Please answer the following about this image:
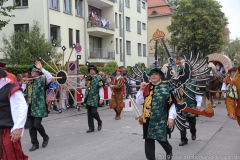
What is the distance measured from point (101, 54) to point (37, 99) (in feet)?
76.1

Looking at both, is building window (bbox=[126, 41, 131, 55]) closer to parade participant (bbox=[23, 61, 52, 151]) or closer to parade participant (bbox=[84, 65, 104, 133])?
parade participant (bbox=[84, 65, 104, 133])

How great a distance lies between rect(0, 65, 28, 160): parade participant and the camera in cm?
390

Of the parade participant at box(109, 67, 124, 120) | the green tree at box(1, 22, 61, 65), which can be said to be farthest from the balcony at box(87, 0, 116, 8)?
the parade participant at box(109, 67, 124, 120)

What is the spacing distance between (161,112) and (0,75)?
2.40 meters

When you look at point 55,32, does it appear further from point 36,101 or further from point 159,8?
point 159,8

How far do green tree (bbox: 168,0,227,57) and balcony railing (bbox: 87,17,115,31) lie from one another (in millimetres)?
9757

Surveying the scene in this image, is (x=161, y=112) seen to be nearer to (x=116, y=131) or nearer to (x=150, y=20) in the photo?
(x=116, y=131)

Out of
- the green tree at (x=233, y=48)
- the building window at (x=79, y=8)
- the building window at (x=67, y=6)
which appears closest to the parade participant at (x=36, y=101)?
the building window at (x=67, y=6)

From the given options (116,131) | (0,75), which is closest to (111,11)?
(116,131)

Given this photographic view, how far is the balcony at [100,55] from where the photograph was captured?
27547mm

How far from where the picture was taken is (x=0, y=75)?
394 centimetres

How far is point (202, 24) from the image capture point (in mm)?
35625

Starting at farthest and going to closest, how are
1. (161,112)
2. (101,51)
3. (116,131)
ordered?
(101,51) → (116,131) → (161,112)

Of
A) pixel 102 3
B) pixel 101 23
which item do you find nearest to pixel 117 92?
pixel 101 23
